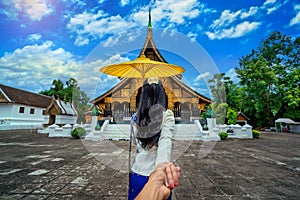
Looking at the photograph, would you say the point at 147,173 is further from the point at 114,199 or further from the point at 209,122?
the point at 209,122

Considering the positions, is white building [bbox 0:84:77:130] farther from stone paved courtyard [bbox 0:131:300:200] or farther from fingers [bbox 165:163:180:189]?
fingers [bbox 165:163:180:189]

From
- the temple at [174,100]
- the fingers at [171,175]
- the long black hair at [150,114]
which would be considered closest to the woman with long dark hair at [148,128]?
the long black hair at [150,114]

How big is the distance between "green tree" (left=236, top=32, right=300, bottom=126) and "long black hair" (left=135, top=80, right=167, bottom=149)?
22457 mm

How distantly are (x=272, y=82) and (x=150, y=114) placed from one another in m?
23.9

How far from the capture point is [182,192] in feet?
7.70

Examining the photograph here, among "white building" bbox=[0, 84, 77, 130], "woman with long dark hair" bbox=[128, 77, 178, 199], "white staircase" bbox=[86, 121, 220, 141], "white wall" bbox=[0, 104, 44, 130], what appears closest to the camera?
"woman with long dark hair" bbox=[128, 77, 178, 199]

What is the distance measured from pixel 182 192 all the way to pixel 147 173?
1.62 meters

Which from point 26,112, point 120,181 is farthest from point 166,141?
point 26,112

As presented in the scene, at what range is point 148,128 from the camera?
1076 millimetres

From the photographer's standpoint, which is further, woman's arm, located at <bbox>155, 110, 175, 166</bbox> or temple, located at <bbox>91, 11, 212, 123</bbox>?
temple, located at <bbox>91, 11, 212, 123</bbox>

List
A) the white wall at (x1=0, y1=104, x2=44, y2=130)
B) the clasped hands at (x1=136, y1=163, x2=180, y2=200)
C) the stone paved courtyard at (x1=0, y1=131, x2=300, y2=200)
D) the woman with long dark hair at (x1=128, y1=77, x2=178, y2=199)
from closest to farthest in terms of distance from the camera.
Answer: the clasped hands at (x1=136, y1=163, x2=180, y2=200) < the woman with long dark hair at (x1=128, y1=77, x2=178, y2=199) < the stone paved courtyard at (x1=0, y1=131, x2=300, y2=200) < the white wall at (x1=0, y1=104, x2=44, y2=130)

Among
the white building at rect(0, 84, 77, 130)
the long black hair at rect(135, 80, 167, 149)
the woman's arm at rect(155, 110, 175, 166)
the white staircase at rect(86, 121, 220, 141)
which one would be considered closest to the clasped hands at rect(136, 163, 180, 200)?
the woman's arm at rect(155, 110, 175, 166)

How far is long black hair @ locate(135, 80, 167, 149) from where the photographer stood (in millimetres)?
1055

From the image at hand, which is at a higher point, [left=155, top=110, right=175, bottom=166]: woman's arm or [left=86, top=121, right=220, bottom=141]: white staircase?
[left=155, top=110, right=175, bottom=166]: woman's arm
